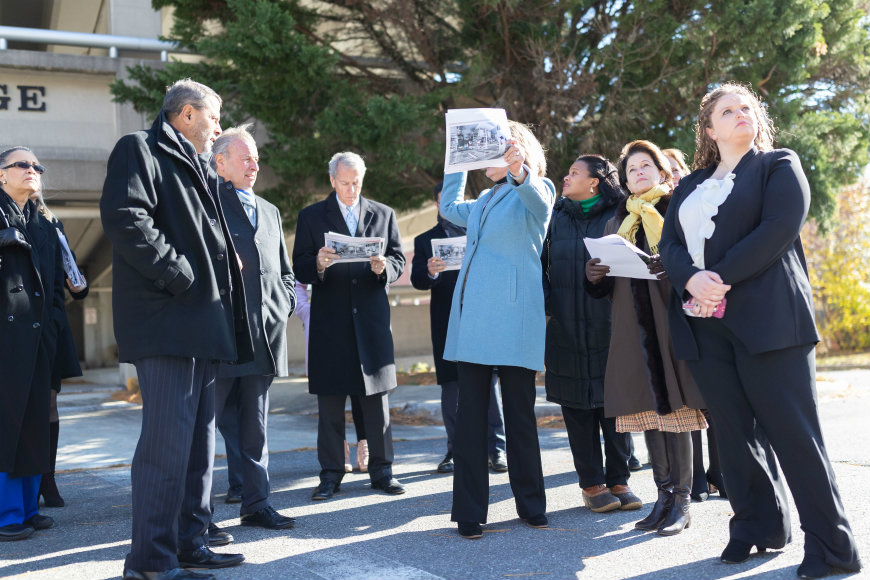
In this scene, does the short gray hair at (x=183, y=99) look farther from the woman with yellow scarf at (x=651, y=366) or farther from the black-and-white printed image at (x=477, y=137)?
the woman with yellow scarf at (x=651, y=366)

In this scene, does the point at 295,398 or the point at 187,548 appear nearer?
the point at 187,548

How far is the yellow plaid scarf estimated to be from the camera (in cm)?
457

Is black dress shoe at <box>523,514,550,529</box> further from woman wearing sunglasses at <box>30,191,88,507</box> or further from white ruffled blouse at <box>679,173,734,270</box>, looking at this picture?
woman wearing sunglasses at <box>30,191,88,507</box>

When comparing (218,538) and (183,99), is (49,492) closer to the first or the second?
(218,538)

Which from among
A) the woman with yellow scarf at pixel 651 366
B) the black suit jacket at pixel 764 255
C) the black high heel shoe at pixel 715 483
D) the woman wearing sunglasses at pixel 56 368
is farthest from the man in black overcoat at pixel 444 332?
the black suit jacket at pixel 764 255

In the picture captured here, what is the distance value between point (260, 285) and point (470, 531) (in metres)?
1.97

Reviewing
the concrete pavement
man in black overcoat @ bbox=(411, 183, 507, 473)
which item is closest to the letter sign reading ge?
the concrete pavement

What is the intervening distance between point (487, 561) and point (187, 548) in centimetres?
138

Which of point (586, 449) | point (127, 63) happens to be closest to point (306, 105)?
point (127, 63)

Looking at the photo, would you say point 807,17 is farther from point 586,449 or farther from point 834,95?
point 586,449

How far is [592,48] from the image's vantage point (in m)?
9.77

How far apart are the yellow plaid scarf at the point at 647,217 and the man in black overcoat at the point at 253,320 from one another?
2.14 m

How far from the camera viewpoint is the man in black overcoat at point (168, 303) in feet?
11.5

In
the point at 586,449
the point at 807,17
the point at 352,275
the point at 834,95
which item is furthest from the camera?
the point at 834,95
